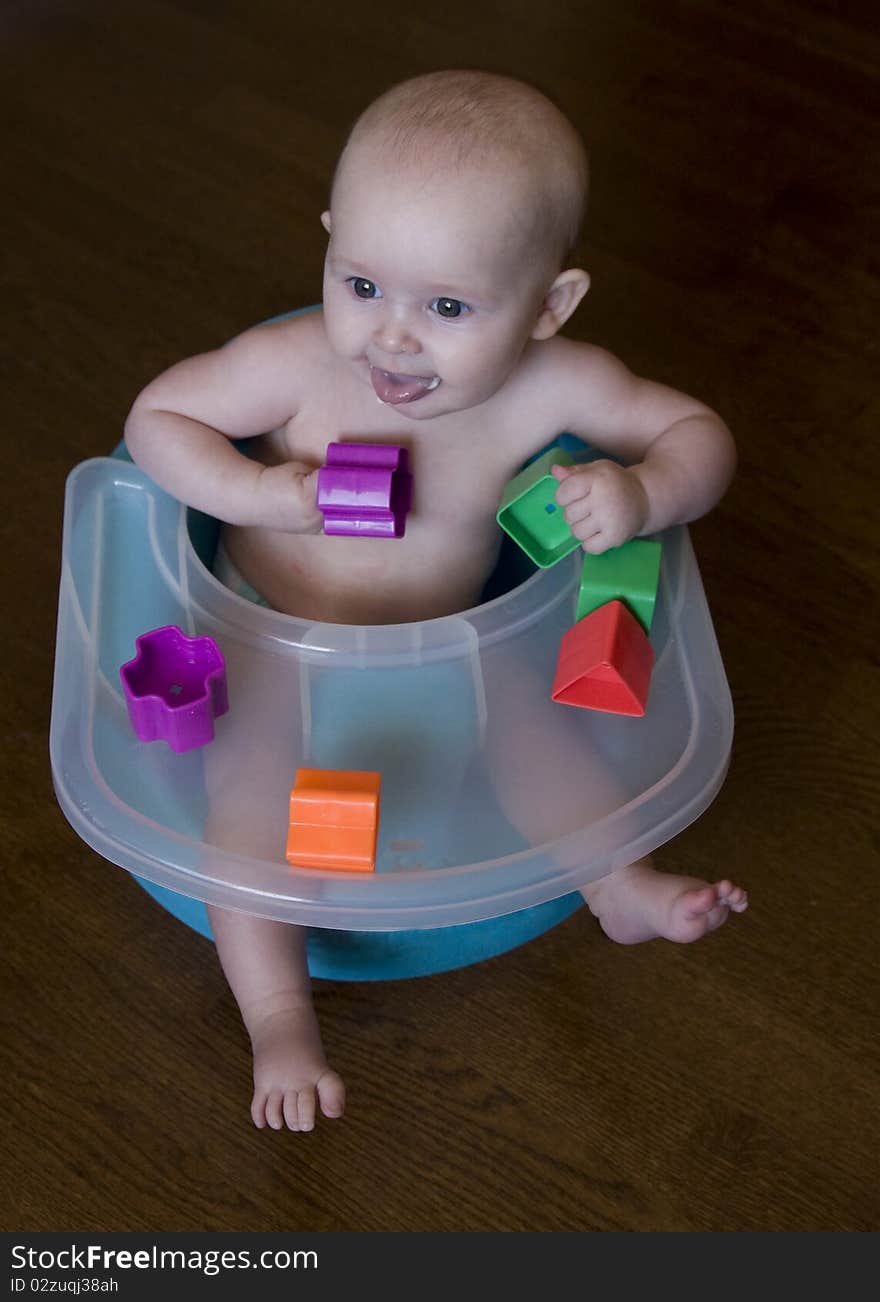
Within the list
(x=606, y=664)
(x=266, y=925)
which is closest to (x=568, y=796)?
(x=606, y=664)

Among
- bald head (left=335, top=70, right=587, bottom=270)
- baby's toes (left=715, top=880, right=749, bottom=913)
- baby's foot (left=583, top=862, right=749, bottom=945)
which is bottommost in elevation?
baby's foot (left=583, top=862, right=749, bottom=945)

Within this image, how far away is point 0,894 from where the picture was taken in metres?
0.93

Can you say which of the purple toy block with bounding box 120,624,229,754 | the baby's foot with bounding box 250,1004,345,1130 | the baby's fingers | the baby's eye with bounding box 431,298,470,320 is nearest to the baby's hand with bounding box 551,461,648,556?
the baby's fingers

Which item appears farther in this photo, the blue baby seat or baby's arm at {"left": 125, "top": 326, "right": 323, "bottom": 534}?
baby's arm at {"left": 125, "top": 326, "right": 323, "bottom": 534}

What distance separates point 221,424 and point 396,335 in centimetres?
17

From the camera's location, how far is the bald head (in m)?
0.72

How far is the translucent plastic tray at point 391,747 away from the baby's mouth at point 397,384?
0.14 metres

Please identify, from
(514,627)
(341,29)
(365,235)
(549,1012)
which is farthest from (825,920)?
(341,29)

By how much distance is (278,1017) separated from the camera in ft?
2.71

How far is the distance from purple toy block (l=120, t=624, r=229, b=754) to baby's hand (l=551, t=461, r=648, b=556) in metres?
0.21

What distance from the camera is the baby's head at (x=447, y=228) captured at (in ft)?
2.38

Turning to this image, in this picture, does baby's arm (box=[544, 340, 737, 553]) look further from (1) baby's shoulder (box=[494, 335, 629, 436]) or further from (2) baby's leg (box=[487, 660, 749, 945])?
(2) baby's leg (box=[487, 660, 749, 945])

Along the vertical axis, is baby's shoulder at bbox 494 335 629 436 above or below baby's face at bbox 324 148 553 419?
below

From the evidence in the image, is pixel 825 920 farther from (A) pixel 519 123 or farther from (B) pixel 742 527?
(A) pixel 519 123
